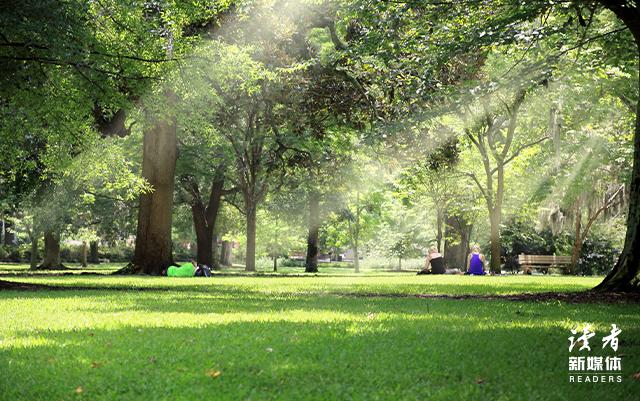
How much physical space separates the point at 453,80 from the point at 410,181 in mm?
11938

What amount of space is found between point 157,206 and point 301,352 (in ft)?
68.3

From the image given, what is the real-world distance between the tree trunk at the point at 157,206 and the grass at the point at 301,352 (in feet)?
49.4

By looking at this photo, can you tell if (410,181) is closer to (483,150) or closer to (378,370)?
(483,150)

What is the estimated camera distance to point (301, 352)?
7004 mm

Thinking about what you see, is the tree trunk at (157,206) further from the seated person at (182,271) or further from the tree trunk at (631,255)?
the tree trunk at (631,255)

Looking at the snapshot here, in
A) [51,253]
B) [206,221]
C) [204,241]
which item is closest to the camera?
[204,241]

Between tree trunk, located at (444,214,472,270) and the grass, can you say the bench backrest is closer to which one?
tree trunk, located at (444,214,472,270)

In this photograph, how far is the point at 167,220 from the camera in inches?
1062

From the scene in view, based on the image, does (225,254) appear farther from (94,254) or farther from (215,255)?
(215,255)

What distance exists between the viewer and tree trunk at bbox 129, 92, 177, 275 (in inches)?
1057

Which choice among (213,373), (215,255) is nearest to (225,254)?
(215,255)

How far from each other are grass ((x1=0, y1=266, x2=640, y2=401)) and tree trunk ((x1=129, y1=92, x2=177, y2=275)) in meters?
15.0

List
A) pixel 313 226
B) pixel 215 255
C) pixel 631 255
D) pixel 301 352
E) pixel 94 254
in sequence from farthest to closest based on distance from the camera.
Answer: pixel 94 254 → pixel 215 255 → pixel 313 226 → pixel 631 255 → pixel 301 352

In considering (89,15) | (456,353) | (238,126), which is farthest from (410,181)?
(456,353)
